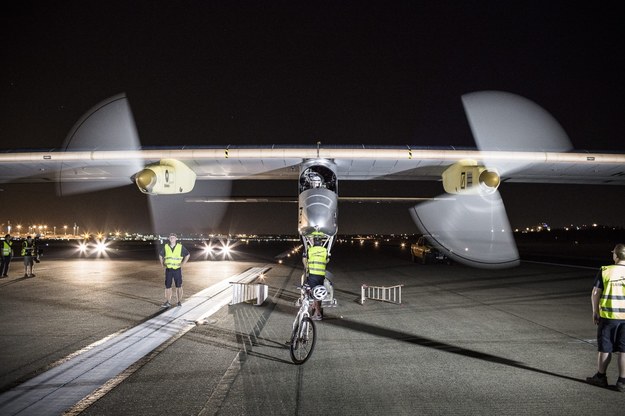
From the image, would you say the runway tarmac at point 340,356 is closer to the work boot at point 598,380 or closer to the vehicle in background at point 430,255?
the work boot at point 598,380

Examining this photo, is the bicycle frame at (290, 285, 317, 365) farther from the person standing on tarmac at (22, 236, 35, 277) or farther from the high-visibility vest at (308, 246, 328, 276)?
the person standing on tarmac at (22, 236, 35, 277)

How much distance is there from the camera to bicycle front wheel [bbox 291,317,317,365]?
18.7ft

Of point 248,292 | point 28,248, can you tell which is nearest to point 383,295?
point 248,292

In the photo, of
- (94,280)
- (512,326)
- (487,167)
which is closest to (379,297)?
(512,326)

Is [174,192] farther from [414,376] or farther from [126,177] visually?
[414,376]

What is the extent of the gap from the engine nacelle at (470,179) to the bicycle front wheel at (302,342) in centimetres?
765

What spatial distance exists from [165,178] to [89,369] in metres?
7.37

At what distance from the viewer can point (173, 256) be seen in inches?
378

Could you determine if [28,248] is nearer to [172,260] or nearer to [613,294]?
[172,260]

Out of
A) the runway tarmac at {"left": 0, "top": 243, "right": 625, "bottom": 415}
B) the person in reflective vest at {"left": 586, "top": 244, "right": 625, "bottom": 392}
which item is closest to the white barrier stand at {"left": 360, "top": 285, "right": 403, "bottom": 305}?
the runway tarmac at {"left": 0, "top": 243, "right": 625, "bottom": 415}

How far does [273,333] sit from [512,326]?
4739 millimetres

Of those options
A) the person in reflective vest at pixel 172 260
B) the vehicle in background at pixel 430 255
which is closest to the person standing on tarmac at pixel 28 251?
the person in reflective vest at pixel 172 260

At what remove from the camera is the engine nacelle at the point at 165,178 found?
1162 centimetres

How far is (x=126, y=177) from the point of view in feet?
51.8
